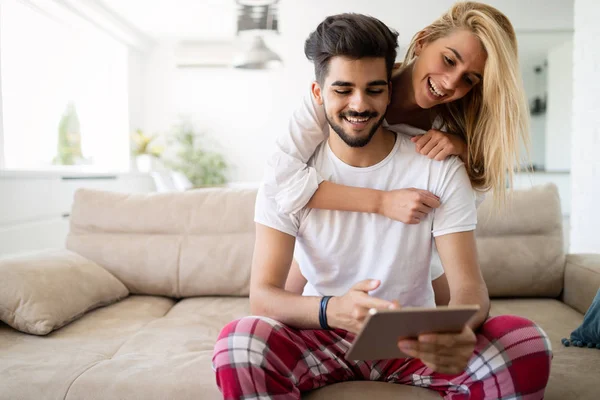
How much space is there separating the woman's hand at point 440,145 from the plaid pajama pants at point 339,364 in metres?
0.43

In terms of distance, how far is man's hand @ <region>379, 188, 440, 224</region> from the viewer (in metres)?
1.30

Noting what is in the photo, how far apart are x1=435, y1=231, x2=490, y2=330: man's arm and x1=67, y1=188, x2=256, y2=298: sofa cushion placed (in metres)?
0.97

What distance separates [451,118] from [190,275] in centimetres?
119

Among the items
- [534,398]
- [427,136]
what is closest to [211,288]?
[427,136]

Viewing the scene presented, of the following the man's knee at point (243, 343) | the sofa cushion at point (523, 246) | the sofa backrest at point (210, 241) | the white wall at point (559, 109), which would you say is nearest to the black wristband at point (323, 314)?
the man's knee at point (243, 343)

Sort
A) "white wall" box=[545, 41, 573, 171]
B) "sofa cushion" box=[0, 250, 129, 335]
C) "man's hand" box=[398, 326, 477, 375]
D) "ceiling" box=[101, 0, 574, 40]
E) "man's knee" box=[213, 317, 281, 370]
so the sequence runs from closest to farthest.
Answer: "man's hand" box=[398, 326, 477, 375]
"man's knee" box=[213, 317, 281, 370]
"sofa cushion" box=[0, 250, 129, 335]
"ceiling" box=[101, 0, 574, 40]
"white wall" box=[545, 41, 573, 171]

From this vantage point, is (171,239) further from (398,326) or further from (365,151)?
(398,326)

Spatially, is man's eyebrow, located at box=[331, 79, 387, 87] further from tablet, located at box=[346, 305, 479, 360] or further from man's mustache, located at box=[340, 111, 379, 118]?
tablet, located at box=[346, 305, 479, 360]

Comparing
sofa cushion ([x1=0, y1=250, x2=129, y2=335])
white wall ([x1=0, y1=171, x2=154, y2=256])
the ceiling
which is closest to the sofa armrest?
sofa cushion ([x1=0, y1=250, x2=129, y2=335])

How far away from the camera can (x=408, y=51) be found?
1.56 meters

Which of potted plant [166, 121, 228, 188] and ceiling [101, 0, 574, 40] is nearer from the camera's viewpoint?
ceiling [101, 0, 574, 40]

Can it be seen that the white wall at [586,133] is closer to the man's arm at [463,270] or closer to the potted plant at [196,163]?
the man's arm at [463,270]

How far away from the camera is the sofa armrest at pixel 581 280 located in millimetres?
1909

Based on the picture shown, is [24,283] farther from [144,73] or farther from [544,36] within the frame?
[544,36]
